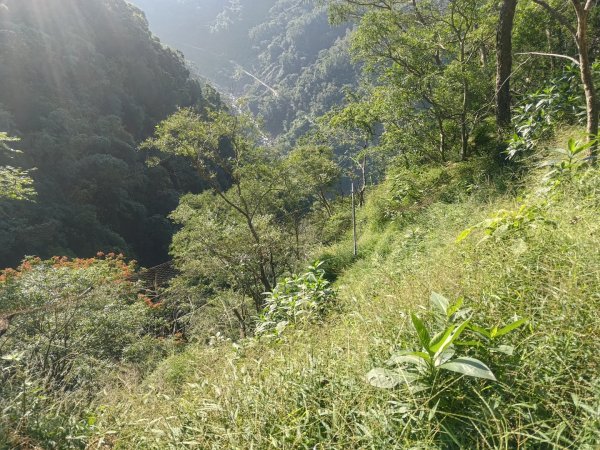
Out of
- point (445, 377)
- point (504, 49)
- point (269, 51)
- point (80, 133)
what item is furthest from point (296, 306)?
point (269, 51)

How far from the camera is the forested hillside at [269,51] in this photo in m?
84.1

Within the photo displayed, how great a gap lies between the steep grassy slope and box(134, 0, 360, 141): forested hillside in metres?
70.7

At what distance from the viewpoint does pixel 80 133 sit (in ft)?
87.5

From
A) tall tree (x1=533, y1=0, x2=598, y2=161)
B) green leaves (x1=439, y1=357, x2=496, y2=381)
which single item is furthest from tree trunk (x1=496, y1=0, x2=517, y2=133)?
green leaves (x1=439, y1=357, x2=496, y2=381)

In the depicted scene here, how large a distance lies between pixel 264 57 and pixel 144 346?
5406 inches

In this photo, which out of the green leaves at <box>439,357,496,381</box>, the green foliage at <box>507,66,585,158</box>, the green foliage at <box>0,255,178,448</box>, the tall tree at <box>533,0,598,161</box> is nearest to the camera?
the green leaves at <box>439,357,496,381</box>

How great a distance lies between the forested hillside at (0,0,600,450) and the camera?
1393 mm

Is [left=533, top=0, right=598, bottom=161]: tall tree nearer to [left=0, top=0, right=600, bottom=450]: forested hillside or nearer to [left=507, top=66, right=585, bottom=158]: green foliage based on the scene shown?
[left=0, top=0, right=600, bottom=450]: forested hillside

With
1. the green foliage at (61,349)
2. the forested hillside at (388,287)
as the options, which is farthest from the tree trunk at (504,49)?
the green foliage at (61,349)

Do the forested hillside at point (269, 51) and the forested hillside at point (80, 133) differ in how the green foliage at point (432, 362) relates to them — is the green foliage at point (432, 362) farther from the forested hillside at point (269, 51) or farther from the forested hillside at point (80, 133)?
the forested hillside at point (269, 51)

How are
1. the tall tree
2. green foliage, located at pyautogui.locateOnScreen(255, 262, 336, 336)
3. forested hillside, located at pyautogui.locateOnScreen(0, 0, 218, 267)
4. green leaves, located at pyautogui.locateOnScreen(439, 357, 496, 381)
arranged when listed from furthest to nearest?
1. forested hillside, located at pyautogui.locateOnScreen(0, 0, 218, 267)
2. green foliage, located at pyautogui.locateOnScreen(255, 262, 336, 336)
3. the tall tree
4. green leaves, located at pyautogui.locateOnScreen(439, 357, 496, 381)

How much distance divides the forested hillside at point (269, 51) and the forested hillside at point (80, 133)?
37.3 m

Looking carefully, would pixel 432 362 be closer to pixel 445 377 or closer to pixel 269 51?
pixel 445 377

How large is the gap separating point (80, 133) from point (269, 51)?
11598 cm
